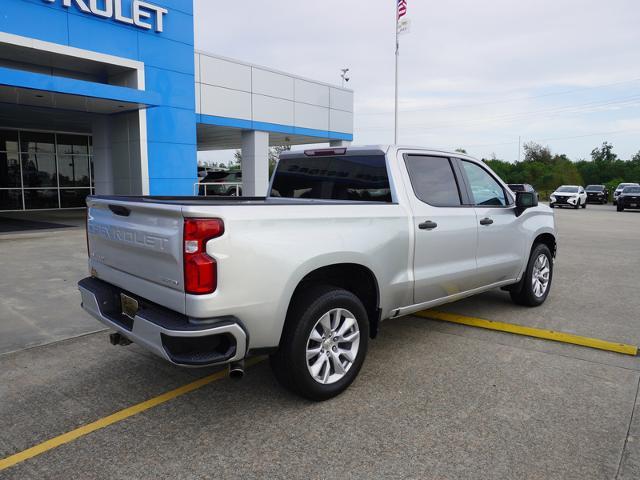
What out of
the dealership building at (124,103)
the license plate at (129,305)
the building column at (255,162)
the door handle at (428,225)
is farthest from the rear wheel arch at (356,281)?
the building column at (255,162)

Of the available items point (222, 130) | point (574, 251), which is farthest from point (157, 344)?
point (222, 130)

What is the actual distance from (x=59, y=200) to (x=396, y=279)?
2384 cm

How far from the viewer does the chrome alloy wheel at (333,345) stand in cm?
346

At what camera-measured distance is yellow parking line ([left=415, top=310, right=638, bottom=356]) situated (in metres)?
4.69

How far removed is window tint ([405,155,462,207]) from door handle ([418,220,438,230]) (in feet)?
0.67

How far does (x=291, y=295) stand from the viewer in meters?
3.25

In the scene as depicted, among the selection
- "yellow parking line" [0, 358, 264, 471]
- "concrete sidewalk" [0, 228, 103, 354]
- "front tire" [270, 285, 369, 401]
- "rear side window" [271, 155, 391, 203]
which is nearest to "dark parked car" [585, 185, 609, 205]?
"concrete sidewalk" [0, 228, 103, 354]

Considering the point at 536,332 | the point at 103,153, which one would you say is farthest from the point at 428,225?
the point at 103,153

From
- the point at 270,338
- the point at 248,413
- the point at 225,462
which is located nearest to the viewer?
the point at 225,462

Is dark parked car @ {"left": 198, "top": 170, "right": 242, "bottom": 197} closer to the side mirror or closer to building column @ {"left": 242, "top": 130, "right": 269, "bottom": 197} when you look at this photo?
building column @ {"left": 242, "top": 130, "right": 269, "bottom": 197}

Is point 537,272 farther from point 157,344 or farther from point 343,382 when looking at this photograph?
point 157,344

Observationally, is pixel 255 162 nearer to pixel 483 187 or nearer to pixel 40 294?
pixel 40 294

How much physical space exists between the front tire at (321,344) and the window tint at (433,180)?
1364 mm

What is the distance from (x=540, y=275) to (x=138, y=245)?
4.87 m
